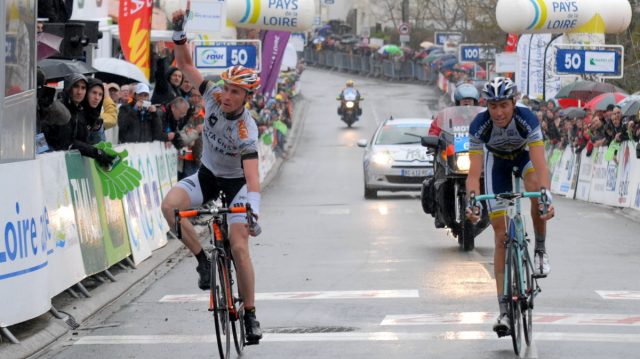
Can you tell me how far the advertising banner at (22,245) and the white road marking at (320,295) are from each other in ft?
7.46

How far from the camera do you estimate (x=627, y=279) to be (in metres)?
14.0

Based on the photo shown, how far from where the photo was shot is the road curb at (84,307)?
1025 centimetres

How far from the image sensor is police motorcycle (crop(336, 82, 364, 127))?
62.3 meters

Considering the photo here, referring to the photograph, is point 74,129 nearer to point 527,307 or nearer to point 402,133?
point 527,307

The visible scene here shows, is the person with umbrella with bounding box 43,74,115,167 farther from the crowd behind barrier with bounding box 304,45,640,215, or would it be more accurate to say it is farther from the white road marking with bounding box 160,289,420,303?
the crowd behind barrier with bounding box 304,45,640,215

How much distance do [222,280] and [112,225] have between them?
5239mm

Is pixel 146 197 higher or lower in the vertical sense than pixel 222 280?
lower

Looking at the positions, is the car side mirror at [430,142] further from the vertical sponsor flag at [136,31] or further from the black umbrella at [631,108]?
the black umbrella at [631,108]

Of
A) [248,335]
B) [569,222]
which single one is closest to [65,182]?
[248,335]

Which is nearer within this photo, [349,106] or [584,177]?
[584,177]

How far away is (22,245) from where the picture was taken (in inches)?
410

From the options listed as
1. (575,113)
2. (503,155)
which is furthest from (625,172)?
(503,155)

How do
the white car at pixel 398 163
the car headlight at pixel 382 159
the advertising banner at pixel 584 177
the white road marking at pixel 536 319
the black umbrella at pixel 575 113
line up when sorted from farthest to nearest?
the black umbrella at pixel 575 113 → the advertising banner at pixel 584 177 → the car headlight at pixel 382 159 → the white car at pixel 398 163 → the white road marking at pixel 536 319

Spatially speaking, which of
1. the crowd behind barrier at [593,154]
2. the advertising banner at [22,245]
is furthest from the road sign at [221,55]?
the advertising banner at [22,245]
